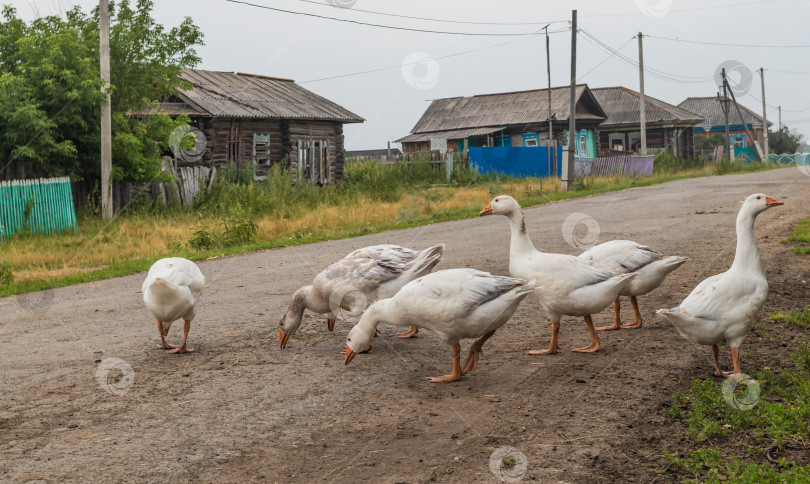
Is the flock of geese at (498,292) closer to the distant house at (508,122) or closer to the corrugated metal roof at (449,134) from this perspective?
the distant house at (508,122)

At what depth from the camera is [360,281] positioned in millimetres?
6570

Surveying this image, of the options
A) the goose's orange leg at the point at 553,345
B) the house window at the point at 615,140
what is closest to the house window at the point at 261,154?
the goose's orange leg at the point at 553,345

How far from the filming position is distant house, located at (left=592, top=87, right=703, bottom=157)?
53.7m

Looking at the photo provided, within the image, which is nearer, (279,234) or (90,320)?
(90,320)

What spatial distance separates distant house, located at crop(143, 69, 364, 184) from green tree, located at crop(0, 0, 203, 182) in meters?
4.08

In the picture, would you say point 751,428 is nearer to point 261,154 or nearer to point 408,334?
point 408,334

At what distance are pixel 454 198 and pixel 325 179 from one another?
27.6 feet

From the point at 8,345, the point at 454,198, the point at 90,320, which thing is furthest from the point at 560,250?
the point at 454,198

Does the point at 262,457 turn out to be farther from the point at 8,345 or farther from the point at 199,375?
the point at 8,345

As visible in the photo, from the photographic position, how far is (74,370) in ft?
21.0

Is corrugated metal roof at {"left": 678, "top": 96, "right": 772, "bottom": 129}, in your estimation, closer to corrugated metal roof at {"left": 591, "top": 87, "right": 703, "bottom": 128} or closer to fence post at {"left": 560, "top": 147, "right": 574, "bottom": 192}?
corrugated metal roof at {"left": 591, "top": 87, "right": 703, "bottom": 128}

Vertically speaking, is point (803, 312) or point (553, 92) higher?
point (553, 92)

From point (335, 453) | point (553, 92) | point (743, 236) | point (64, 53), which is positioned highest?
point (553, 92)

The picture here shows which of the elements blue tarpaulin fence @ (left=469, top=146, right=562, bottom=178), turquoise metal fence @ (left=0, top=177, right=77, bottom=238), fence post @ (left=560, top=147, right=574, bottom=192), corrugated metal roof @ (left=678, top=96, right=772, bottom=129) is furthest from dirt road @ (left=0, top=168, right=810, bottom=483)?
corrugated metal roof @ (left=678, top=96, right=772, bottom=129)
